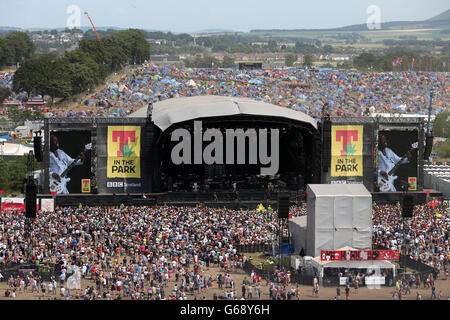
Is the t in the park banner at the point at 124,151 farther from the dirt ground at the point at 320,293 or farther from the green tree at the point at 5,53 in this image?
the green tree at the point at 5,53

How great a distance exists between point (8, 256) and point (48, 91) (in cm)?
8130

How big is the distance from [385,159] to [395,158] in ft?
2.14

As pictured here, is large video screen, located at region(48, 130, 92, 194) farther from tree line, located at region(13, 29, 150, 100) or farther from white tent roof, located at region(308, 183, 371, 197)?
tree line, located at region(13, 29, 150, 100)

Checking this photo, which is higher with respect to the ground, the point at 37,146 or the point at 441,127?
the point at 37,146

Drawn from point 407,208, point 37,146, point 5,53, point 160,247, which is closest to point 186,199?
point 37,146

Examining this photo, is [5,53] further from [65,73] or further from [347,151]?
[347,151]

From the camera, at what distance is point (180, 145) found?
5534cm

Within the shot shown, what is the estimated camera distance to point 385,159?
178ft

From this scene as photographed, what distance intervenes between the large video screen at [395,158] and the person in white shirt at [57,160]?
18102mm

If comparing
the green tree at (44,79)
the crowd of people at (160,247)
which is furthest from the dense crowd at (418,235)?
the green tree at (44,79)

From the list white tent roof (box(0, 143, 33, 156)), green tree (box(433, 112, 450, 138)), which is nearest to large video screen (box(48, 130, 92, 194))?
white tent roof (box(0, 143, 33, 156))

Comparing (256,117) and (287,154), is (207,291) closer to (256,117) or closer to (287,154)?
(256,117)

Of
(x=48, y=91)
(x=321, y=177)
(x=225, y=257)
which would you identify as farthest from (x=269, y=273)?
(x=48, y=91)

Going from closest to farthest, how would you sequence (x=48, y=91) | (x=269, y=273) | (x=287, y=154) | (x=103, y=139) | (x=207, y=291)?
(x=207, y=291), (x=269, y=273), (x=103, y=139), (x=287, y=154), (x=48, y=91)
